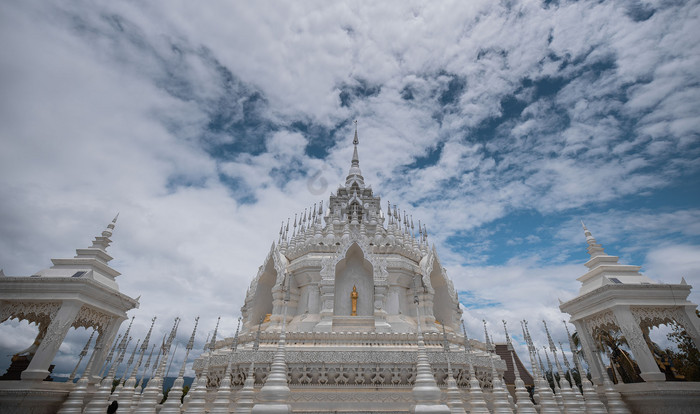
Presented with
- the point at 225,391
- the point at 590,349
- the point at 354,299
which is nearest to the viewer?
the point at 225,391

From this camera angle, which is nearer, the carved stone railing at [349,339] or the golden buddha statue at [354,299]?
the carved stone railing at [349,339]

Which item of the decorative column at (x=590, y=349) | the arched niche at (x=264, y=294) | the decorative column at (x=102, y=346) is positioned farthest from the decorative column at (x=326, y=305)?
the decorative column at (x=590, y=349)

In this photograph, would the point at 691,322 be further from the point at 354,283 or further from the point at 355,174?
the point at 355,174

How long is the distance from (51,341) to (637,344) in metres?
19.3

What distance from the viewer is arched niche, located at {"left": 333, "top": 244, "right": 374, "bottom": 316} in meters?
16.0

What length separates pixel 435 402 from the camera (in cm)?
662

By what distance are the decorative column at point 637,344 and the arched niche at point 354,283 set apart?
9.57m

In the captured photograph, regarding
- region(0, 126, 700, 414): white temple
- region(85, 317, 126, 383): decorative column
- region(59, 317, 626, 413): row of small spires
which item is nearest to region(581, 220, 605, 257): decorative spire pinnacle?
region(0, 126, 700, 414): white temple

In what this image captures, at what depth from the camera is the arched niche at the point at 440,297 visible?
749 inches

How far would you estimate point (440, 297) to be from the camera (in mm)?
19594

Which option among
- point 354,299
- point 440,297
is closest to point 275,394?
point 354,299

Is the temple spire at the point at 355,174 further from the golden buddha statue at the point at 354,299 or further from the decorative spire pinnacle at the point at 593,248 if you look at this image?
the decorative spire pinnacle at the point at 593,248

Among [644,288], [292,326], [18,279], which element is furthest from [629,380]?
[18,279]

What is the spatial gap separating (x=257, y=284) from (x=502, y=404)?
13.7 meters
